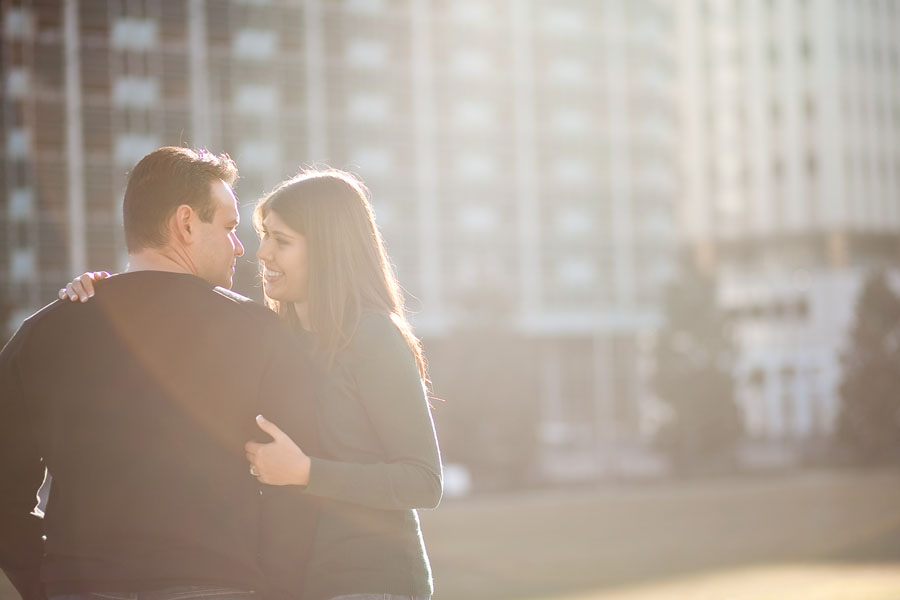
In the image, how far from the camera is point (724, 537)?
84.4 feet

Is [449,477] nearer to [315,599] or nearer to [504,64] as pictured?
[315,599]

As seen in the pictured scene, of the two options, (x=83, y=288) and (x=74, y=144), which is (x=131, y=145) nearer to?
(x=74, y=144)

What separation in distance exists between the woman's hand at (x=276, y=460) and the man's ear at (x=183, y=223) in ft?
1.67

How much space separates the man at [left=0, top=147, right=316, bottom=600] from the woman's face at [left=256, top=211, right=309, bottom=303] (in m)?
0.24

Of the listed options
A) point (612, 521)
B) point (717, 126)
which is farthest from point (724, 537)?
point (717, 126)

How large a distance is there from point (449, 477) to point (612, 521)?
14.8ft

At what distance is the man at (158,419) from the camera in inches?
112

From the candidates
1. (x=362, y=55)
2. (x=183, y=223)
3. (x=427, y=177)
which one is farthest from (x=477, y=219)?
(x=183, y=223)

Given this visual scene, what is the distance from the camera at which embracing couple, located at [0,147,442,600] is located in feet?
9.41

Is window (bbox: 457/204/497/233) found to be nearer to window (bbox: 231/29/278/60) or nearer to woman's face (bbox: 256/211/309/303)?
window (bbox: 231/29/278/60)

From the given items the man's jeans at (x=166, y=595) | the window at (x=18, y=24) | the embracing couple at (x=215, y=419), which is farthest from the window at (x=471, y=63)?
the man's jeans at (x=166, y=595)

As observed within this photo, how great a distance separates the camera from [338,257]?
339 centimetres

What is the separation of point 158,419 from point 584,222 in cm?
5563

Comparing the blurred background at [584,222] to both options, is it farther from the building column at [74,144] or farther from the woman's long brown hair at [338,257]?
the woman's long brown hair at [338,257]
